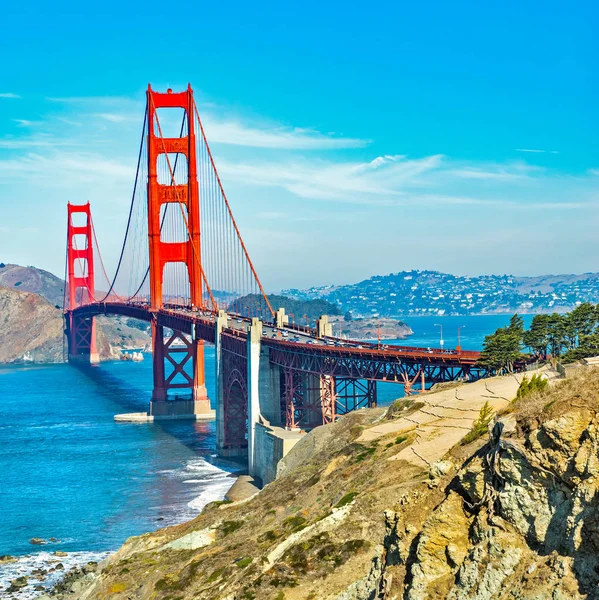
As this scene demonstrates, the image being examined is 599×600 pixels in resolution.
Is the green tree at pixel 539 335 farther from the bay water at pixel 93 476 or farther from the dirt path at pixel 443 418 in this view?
the bay water at pixel 93 476

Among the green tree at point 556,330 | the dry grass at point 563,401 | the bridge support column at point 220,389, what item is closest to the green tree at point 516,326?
the green tree at point 556,330

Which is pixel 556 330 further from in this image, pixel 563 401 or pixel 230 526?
pixel 563 401

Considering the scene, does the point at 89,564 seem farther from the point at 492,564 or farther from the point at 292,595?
the point at 492,564

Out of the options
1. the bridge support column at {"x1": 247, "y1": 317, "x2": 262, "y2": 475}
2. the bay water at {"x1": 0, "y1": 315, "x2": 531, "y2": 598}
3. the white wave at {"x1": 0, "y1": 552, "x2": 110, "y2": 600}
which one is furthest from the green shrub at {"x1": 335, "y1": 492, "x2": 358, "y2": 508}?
the bridge support column at {"x1": 247, "y1": 317, "x2": 262, "y2": 475}

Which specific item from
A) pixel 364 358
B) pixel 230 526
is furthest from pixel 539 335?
pixel 230 526

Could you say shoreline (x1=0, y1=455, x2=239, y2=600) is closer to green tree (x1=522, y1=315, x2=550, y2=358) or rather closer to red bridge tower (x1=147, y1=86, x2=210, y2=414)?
green tree (x1=522, y1=315, x2=550, y2=358)

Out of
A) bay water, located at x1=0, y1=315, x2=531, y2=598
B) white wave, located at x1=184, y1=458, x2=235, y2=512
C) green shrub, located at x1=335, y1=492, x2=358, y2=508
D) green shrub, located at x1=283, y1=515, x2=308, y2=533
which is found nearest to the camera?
green shrub, located at x1=335, y1=492, x2=358, y2=508
